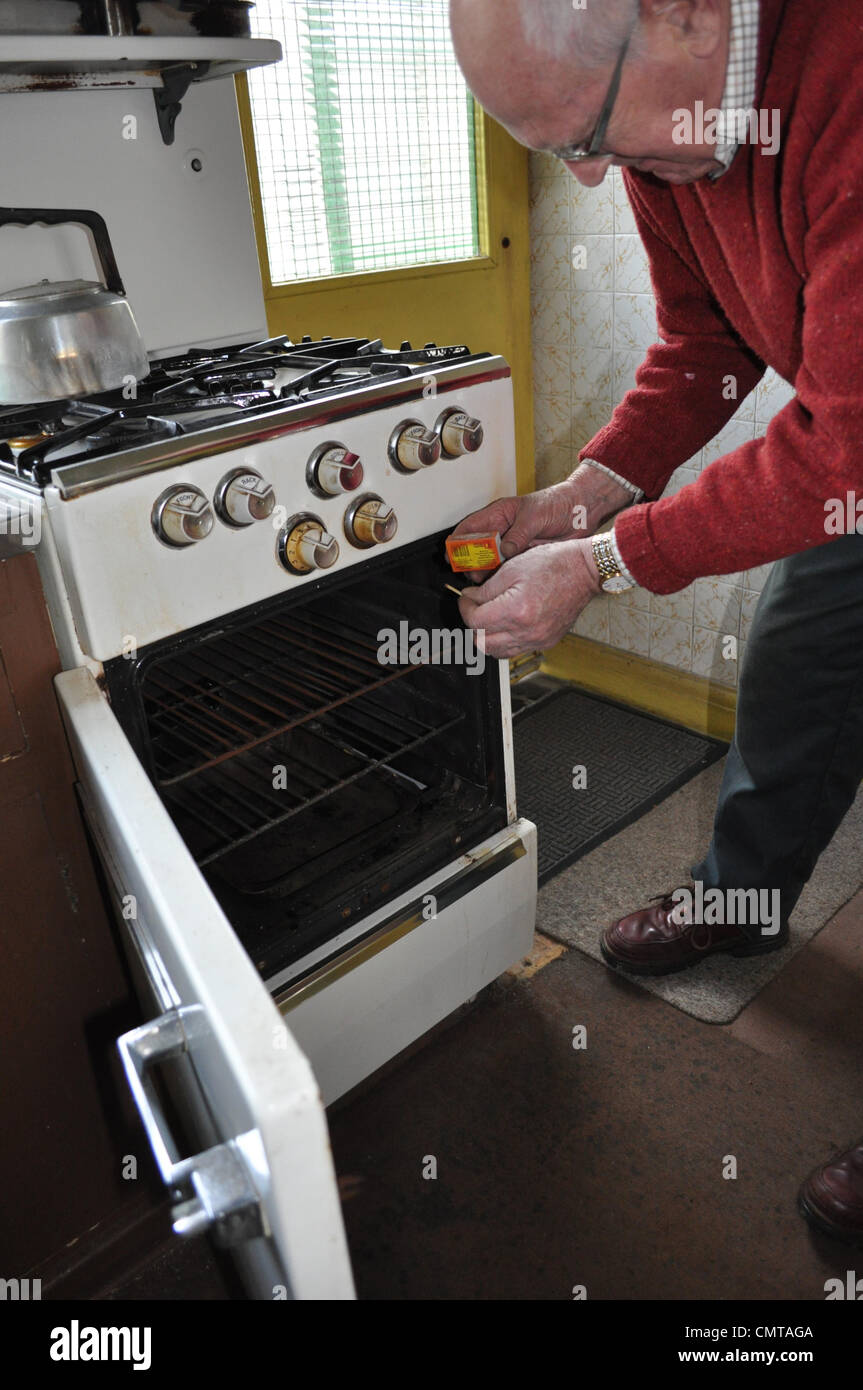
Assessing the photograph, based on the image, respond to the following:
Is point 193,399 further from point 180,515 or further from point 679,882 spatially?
point 679,882

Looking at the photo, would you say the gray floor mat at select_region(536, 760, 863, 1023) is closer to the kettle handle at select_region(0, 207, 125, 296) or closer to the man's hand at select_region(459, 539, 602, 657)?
the man's hand at select_region(459, 539, 602, 657)

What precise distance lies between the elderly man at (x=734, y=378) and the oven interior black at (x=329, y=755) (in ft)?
0.59

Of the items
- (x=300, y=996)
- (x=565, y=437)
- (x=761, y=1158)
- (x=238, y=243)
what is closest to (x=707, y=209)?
(x=238, y=243)

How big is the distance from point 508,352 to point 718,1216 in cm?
185

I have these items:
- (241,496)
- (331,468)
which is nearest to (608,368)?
(331,468)

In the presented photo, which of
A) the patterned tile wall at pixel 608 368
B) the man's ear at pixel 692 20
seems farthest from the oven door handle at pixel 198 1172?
the patterned tile wall at pixel 608 368

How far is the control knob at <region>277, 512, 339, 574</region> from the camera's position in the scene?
1055 millimetres

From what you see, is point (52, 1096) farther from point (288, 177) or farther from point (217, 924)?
point (288, 177)

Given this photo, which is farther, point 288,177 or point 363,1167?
point 288,177

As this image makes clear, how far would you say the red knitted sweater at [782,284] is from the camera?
0.86 metres

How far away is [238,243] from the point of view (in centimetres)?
163

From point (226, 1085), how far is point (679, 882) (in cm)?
143

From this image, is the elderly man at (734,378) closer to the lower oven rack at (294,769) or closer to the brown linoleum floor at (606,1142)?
the brown linoleum floor at (606,1142)
